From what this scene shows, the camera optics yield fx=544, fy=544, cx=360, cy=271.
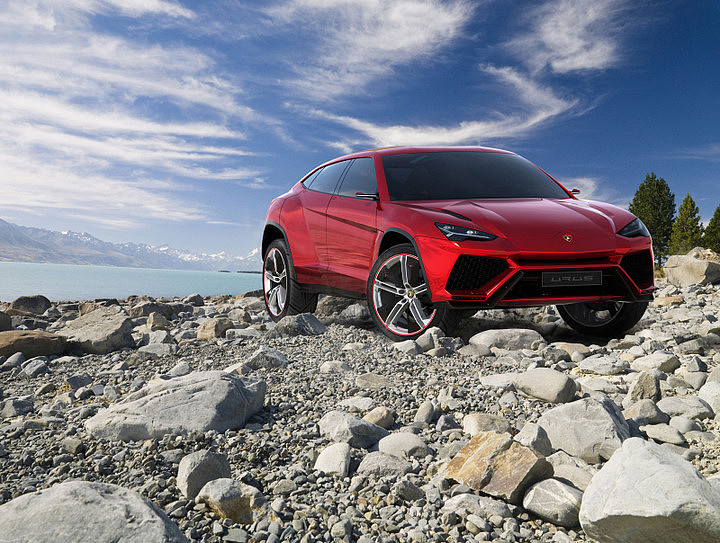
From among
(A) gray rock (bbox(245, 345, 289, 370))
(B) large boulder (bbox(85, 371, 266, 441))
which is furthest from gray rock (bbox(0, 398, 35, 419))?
(A) gray rock (bbox(245, 345, 289, 370))

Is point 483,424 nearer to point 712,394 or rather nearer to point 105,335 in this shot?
point 712,394

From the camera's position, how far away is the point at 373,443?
9.48 ft

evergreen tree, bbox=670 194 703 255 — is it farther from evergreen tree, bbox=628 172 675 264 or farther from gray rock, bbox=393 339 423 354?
gray rock, bbox=393 339 423 354

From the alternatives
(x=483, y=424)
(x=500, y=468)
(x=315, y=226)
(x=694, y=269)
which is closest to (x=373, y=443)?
(x=483, y=424)

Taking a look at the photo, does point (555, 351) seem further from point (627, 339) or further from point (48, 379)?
point (48, 379)

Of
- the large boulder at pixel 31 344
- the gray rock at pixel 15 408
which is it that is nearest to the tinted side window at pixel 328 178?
the large boulder at pixel 31 344

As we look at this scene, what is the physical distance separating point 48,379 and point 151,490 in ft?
9.81

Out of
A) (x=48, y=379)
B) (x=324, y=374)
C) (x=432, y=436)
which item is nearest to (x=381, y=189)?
(x=324, y=374)

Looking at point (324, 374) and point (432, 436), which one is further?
point (324, 374)

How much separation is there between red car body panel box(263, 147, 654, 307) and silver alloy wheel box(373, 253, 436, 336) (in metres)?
0.25

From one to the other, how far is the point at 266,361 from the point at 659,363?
3024 mm

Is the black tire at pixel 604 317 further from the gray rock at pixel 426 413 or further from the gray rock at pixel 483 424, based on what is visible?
the gray rock at pixel 426 413

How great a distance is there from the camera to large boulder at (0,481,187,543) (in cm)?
171

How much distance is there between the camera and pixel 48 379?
4.75m
